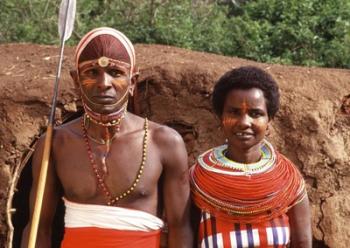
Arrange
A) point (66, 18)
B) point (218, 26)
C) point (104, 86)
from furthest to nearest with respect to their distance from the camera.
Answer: point (218, 26)
point (66, 18)
point (104, 86)

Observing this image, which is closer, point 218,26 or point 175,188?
point 175,188

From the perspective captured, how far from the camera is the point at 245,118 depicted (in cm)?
313

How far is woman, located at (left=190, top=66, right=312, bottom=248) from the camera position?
3.15 m

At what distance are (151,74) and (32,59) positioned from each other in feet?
3.45

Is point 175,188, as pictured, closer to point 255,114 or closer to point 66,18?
point 255,114

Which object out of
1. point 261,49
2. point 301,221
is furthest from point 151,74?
point 261,49

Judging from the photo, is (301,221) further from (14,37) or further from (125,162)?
(14,37)

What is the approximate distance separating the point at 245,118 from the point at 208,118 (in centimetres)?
113

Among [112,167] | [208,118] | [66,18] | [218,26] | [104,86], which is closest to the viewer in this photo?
[104,86]

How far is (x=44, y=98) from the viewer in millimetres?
4102

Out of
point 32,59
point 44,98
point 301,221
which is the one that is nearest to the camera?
point 301,221

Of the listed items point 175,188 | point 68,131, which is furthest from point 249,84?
point 68,131

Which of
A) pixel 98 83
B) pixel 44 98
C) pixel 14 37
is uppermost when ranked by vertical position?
pixel 98 83

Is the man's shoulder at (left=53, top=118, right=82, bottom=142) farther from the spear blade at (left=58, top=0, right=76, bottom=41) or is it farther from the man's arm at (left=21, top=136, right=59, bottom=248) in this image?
the spear blade at (left=58, top=0, right=76, bottom=41)
